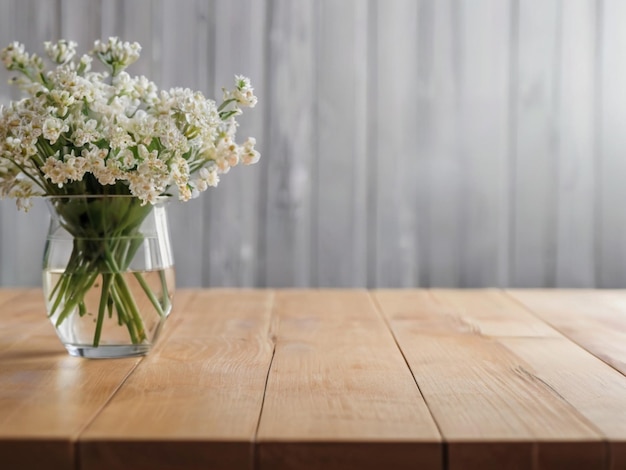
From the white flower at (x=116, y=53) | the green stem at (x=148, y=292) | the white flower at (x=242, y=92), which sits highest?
the white flower at (x=116, y=53)

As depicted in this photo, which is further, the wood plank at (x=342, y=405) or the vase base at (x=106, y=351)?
the vase base at (x=106, y=351)

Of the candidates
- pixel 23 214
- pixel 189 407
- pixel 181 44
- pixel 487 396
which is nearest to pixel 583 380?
pixel 487 396

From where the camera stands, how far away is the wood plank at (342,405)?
0.72m

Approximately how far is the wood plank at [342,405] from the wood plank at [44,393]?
0.18 m

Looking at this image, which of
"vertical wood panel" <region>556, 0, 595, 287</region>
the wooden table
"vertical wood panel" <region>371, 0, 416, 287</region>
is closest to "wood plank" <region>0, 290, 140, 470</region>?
the wooden table

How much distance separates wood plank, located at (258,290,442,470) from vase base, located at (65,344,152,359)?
19 cm

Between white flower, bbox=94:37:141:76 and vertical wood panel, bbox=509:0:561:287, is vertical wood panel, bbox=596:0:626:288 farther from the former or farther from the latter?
white flower, bbox=94:37:141:76

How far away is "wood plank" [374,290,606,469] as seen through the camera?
28.6 inches

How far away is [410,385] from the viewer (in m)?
0.93

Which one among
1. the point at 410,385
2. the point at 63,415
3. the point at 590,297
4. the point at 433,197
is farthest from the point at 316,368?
the point at 433,197

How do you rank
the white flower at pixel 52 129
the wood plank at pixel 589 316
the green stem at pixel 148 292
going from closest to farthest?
the white flower at pixel 52 129, the green stem at pixel 148 292, the wood plank at pixel 589 316

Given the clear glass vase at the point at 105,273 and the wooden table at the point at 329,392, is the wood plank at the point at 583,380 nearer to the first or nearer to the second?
the wooden table at the point at 329,392

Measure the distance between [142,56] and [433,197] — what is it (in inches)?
29.7

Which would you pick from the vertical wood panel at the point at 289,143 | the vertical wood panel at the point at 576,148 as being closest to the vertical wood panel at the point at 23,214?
the vertical wood panel at the point at 289,143
